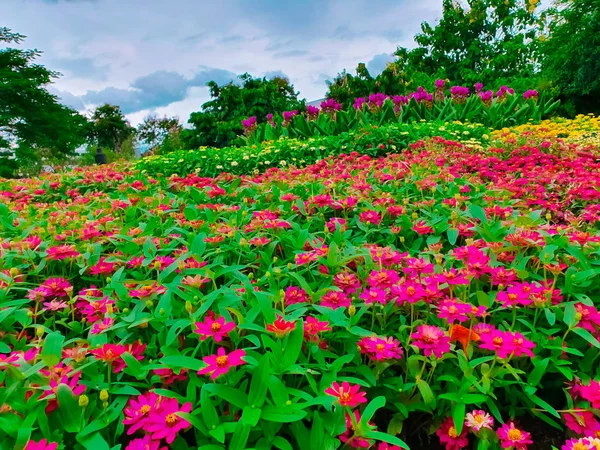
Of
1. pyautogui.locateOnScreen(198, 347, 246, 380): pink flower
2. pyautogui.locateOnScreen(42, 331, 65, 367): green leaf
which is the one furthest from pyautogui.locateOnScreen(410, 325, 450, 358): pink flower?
pyautogui.locateOnScreen(42, 331, 65, 367): green leaf

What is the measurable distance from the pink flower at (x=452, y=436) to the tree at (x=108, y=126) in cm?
3520

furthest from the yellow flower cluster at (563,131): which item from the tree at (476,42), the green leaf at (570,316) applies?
the tree at (476,42)

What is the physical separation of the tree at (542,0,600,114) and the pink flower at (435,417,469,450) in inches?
415

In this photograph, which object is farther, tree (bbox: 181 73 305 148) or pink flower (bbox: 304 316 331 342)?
tree (bbox: 181 73 305 148)

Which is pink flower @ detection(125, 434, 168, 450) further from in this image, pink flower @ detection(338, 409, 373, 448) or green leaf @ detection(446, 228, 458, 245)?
green leaf @ detection(446, 228, 458, 245)

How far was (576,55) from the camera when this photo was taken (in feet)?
31.4

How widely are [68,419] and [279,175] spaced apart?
2.23m

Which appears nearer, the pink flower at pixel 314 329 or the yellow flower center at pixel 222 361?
the yellow flower center at pixel 222 361

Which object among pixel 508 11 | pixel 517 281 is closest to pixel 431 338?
pixel 517 281

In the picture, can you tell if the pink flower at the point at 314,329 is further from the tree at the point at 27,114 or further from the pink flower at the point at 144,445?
the tree at the point at 27,114

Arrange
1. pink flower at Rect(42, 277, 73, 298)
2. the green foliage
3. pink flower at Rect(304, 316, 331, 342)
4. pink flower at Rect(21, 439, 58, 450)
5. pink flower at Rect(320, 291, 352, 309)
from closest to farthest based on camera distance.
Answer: pink flower at Rect(21, 439, 58, 450) → pink flower at Rect(304, 316, 331, 342) → pink flower at Rect(320, 291, 352, 309) → pink flower at Rect(42, 277, 73, 298) → the green foliage

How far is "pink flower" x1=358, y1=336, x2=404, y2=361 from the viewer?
0.86 metres

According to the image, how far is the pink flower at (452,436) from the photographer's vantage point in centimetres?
84

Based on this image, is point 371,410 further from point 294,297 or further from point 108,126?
point 108,126
